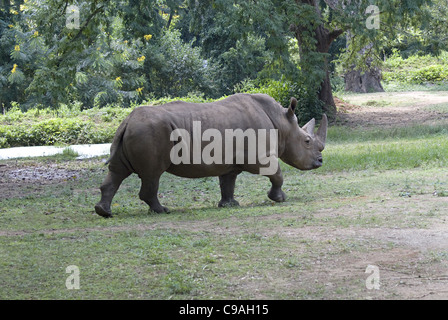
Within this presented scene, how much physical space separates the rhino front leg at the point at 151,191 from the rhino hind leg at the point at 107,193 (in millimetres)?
374

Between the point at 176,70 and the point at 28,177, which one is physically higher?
the point at 176,70

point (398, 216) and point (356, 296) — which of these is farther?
point (398, 216)

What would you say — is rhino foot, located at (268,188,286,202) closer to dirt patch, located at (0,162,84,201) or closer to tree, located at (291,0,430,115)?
dirt patch, located at (0,162,84,201)

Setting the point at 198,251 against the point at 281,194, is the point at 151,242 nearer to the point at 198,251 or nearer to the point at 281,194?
the point at 198,251

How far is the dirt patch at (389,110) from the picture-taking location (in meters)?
21.8

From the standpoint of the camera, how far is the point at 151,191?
9.93m

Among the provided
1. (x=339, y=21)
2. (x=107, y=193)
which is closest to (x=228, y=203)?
(x=107, y=193)

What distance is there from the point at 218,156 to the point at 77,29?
30.9 ft

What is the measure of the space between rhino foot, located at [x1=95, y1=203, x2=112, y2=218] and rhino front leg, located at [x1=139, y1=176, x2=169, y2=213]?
1.91ft

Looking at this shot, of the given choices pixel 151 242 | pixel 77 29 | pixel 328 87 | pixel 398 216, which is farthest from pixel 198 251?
pixel 328 87

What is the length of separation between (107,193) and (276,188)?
8.61 ft

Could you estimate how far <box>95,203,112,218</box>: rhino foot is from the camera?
9617mm

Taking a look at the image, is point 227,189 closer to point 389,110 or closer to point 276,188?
point 276,188
